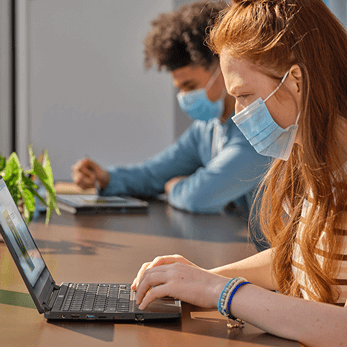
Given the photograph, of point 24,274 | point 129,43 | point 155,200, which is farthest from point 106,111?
point 24,274

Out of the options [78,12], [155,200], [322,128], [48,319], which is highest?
[78,12]

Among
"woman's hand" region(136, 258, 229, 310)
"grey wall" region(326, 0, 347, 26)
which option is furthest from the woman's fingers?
"grey wall" region(326, 0, 347, 26)

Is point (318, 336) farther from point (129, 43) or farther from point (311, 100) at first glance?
point (129, 43)

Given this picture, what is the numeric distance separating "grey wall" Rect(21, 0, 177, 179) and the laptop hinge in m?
2.68

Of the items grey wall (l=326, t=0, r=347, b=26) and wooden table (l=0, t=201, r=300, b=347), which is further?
grey wall (l=326, t=0, r=347, b=26)

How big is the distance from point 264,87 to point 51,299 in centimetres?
49

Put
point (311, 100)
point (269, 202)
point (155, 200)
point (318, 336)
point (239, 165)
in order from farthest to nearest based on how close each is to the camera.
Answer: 1. point (155, 200)
2. point (239, 165)
3. point (269, 202)
4. point (311, 100)
5. point (318, 336)

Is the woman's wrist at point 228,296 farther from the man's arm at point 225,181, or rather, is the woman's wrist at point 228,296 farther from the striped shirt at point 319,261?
the man's arm at point 225,181

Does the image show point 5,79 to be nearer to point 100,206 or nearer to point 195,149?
point 195,149

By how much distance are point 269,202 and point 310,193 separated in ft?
0.46

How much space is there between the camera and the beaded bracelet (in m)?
0.63

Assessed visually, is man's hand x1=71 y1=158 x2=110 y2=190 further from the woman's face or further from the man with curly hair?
the woman's face

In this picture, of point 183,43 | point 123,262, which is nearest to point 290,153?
point 123,262

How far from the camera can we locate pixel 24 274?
64 centimetres
